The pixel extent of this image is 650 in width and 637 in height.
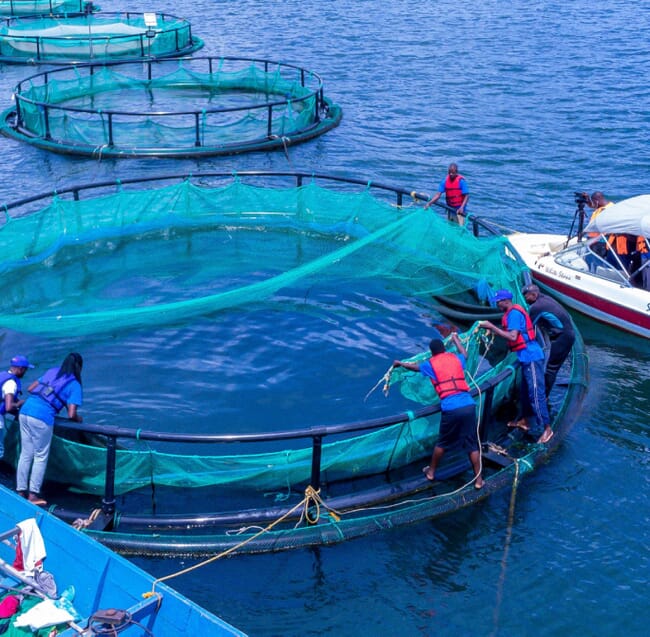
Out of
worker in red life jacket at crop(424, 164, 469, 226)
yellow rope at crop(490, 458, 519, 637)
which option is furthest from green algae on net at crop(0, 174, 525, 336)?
yellow rope at crop(490, 458, 519, 637)

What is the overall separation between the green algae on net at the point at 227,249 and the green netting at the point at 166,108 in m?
5.70

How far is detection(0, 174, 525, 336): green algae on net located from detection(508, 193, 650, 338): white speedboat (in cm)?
208

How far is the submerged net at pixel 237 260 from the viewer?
48.7 ft

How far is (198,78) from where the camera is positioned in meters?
35.8

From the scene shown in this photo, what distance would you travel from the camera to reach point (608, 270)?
19062 millimetres

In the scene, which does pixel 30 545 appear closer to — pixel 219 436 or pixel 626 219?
pixel 219 436

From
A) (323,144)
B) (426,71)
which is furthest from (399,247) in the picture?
(426,71)

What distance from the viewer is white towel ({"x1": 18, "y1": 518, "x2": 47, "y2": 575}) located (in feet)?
34.4

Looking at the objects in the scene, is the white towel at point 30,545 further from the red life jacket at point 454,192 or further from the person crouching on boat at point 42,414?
the red life jacket at point 454,192

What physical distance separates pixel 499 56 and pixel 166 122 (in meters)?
18.8

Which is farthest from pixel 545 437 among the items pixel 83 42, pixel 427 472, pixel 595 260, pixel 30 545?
pixel 83 42

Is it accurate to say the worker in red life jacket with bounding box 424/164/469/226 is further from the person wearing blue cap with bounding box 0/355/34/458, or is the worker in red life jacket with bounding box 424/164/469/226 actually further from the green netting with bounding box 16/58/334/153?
the person wearing blue cap with bounding box 0/355/34/458

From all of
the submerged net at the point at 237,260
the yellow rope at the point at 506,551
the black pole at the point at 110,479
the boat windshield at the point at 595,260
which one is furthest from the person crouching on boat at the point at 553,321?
the black pole at the point at 110,479

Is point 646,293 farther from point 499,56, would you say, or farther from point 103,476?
point 499,56
